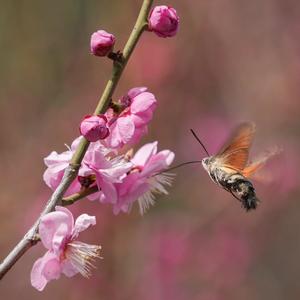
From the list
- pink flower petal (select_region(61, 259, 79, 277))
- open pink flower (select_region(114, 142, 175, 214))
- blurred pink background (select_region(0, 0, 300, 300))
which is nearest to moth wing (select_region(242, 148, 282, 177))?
open pink flower (select_region(114, 142, 175, 214))

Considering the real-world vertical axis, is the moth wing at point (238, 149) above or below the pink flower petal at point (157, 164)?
below

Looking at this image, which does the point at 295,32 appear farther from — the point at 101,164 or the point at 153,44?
the point at 101,164

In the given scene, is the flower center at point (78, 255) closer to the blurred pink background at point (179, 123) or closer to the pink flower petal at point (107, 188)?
the pink flower petal at point (107, 188)

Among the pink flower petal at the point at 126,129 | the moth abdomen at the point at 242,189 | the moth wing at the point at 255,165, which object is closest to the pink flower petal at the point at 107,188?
the pink flower petal at the point at 126,129

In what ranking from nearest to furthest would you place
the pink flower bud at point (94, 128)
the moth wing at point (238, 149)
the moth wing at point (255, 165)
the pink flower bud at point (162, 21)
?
the pink flower bud at point (94, 128) < the pink flower bud at point (162, 21) < the moth wing at point (238, 149) < the moth wing at point (255, 165)

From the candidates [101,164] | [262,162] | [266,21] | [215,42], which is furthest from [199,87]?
[101,164]

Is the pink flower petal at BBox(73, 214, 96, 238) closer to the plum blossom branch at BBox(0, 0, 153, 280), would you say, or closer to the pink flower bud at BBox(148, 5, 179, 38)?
the plum blossom branch at BBox(0, 0, 153, 280)

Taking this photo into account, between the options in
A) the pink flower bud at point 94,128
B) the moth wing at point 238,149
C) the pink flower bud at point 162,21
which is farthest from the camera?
the moth wing at point 238,149

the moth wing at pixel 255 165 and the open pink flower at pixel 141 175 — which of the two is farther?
the moth wing at pixel 255 165
